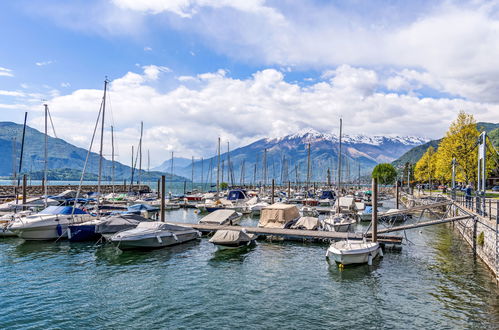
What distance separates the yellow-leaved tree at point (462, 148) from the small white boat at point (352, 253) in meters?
33.4

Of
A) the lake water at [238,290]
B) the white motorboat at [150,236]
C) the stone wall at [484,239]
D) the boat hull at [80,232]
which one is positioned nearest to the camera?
the lake water at [238,290]

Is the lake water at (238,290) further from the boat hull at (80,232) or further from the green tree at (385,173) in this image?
the green tree at (385,173)

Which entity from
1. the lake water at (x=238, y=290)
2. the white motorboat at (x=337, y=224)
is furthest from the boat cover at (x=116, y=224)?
the white motorboat at (x=337, y=224)

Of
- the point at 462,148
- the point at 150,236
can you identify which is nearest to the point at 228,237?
the point at 150,236

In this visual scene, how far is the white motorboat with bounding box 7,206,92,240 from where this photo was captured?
3133cm

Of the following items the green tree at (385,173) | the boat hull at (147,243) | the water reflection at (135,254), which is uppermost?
the green tree at (385,173)

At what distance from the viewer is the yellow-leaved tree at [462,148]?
4975 centimetres

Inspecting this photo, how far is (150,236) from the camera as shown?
95.1 ft

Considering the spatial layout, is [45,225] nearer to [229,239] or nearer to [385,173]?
[229,239]

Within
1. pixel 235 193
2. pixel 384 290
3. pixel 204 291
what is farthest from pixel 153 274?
pixel 235 193

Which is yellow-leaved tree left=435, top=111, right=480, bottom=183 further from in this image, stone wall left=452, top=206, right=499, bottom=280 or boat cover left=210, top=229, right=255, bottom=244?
boat cover left=210, top=229, right=255, bottom=244

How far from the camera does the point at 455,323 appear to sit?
1530 cm

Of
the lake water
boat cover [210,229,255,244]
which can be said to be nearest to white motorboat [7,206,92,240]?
the lake water

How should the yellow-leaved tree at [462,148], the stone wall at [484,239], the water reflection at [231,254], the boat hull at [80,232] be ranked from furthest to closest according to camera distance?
the yellow-leaved tree at [462,148] → the boat hull at [80,232] → the water reflection at [231,254] → the stone wall at [484,239]
